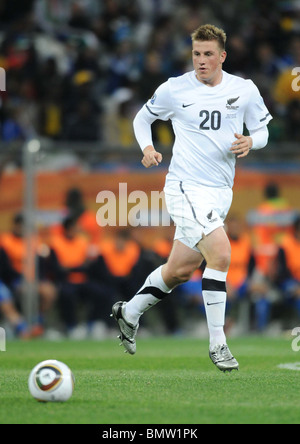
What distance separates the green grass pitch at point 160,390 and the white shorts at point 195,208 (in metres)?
1.06

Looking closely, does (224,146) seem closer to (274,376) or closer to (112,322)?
(274,376)

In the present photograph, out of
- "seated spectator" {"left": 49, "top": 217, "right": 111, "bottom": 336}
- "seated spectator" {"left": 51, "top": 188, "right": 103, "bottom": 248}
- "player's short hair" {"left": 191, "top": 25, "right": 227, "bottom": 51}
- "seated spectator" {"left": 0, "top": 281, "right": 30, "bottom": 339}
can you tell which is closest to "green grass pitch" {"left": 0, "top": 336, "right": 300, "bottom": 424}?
"player's short hair" {"left": 191, "top": 25, "right": 227, "bottom": 51}

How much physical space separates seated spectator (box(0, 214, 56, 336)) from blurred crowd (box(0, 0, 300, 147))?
6.96 ft

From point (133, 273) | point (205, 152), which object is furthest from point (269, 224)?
point (205, 152)

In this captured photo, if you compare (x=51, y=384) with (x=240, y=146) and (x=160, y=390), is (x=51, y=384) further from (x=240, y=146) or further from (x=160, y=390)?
(x=240, y=146)

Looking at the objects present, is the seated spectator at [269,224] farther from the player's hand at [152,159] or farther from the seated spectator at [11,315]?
the player's hand at [152,159]

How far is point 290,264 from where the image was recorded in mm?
13297

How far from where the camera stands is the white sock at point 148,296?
751cm

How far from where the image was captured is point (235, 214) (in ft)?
43.8

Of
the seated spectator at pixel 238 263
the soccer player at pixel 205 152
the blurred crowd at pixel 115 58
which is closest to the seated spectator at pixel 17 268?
the blurred crowd at pixel 115 58

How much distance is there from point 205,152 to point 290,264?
6368 millimetres

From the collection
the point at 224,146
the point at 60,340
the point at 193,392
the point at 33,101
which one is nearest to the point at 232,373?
the point at 193,392

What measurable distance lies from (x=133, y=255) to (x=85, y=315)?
110cm

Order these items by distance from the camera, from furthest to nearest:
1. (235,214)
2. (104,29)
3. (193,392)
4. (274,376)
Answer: (104,29) < (235,214) < (274,376) < (193,392)
